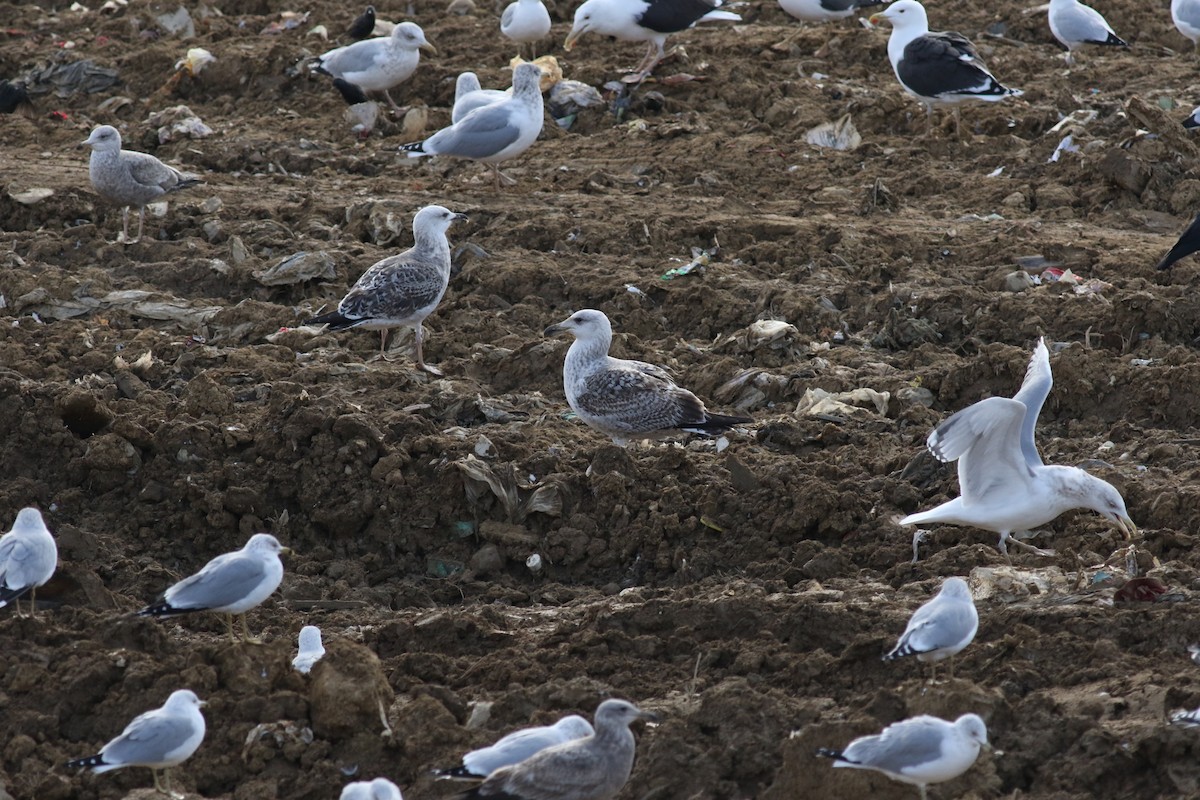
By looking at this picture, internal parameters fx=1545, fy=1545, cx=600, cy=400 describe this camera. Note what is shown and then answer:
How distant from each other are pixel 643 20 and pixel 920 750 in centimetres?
1146

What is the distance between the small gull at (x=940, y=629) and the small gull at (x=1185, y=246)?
17.2ft

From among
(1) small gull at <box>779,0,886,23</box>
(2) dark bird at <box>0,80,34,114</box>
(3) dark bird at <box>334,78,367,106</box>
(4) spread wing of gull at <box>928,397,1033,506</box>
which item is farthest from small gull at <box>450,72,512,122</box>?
(4) spread wing of gull at <box>928,397,1033,506</box>

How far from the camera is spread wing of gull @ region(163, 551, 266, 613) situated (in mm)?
6723

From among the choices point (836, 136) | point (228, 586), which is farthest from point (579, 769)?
point (836, 136)

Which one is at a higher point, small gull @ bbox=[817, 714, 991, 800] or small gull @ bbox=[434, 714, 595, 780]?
small gull @ bbox=[817, 714, 991, 800]

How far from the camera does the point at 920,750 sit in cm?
526

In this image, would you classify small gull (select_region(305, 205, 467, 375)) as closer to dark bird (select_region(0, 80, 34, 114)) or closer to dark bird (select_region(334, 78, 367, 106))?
dark bird (select_region(334, 78, 367, 106))

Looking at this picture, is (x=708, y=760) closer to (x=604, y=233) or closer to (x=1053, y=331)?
(x=1053, y=331)

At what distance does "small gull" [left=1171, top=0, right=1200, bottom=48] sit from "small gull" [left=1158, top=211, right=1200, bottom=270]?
6.55 m

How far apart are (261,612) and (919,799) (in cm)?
350

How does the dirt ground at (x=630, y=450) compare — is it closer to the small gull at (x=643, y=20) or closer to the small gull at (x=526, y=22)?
the small gull at (x=643, y=20)

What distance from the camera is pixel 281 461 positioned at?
28.5 ft

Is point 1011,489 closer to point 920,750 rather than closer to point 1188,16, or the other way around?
point 920,750

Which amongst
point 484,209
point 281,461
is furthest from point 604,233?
point 281,461
